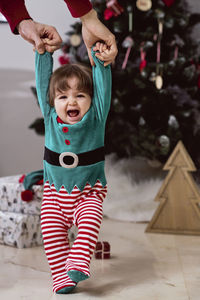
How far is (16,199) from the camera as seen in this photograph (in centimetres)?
186

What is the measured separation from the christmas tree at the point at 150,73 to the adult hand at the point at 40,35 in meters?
0.93

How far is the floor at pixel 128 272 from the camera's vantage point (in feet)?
4.20

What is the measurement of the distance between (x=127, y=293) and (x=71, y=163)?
0.40 metres

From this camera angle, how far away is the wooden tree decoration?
198 centimetres

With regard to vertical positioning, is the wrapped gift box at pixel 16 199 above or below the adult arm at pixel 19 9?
below

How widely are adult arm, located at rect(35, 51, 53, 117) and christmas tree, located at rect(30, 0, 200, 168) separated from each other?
84cm

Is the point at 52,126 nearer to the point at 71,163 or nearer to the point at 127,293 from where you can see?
the point at 71,163

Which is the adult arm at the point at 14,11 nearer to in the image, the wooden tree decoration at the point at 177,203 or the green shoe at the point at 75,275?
the green shoe at the point at 75,275

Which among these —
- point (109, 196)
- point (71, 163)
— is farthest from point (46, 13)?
point (109, 196)

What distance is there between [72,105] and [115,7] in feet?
3.16

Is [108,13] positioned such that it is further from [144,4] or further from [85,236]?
[85,236]

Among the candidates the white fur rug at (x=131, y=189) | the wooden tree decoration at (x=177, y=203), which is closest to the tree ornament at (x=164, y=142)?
the wooden tree decoration at (x=177, y=203)

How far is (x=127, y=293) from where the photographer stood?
129 cm

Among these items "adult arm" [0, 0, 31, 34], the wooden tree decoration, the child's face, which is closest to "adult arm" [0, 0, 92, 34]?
"adult arm" [0, 0, 31, 34]
